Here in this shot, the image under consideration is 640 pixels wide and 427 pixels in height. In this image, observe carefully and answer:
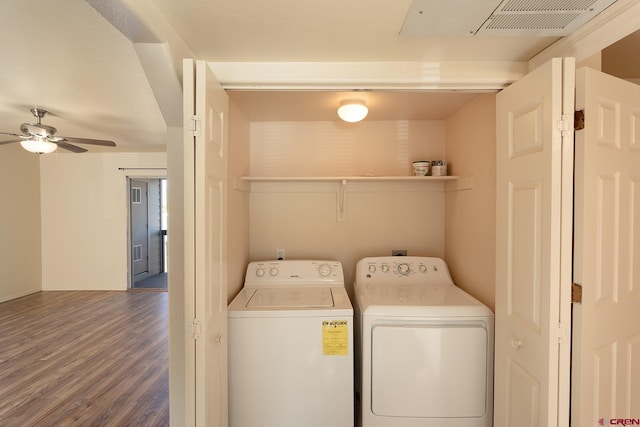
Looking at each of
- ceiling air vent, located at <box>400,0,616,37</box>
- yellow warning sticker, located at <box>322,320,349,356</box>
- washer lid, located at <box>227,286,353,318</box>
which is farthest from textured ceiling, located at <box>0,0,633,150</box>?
yellow warning sticker, located at <box>322,320,349,356</box>

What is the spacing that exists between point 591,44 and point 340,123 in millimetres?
1634

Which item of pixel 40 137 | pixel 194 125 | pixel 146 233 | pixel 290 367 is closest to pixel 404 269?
pixel 290 367

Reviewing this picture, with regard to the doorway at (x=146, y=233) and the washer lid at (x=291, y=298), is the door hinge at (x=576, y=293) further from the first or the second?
the doorway at (x=146, y=233)

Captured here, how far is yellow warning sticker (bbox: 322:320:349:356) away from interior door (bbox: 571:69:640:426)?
988 mm

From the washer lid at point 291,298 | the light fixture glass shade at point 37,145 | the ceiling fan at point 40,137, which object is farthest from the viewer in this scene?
the light fixture glass shade at point 37,145

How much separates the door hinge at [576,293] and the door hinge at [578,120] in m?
0.59

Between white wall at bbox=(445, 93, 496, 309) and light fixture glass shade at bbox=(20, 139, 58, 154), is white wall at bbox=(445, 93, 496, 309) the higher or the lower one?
the lower one

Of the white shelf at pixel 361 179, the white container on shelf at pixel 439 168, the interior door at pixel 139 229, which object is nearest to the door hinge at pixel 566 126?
the white shelf at pixel 361 179

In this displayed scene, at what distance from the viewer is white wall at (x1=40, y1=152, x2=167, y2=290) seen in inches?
199

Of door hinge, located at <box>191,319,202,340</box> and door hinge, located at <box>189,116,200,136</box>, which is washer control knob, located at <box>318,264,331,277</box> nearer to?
door hinge, located at <box>191,319,202,340</box>

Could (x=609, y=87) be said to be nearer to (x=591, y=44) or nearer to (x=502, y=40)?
(x=591, y=44)

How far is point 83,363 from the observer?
279 cm

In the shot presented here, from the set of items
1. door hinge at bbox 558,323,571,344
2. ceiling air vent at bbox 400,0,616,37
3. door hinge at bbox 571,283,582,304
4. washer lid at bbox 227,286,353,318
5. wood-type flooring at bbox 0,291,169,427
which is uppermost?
ceiling air vent at bbox 400,0,616,37

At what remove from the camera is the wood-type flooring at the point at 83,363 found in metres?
2.14
